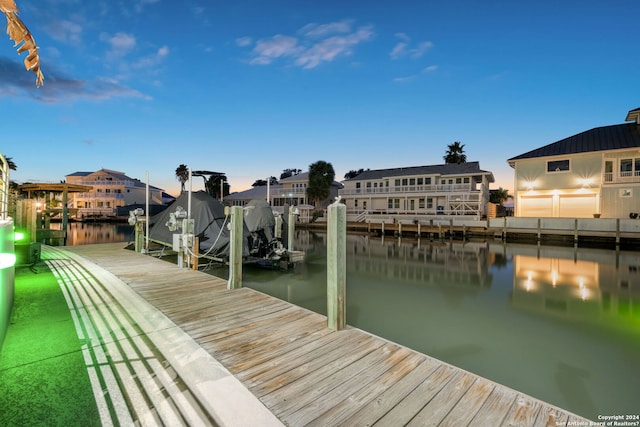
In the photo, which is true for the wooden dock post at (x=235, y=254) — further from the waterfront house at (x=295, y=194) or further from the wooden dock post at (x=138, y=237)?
the waterfront house at (x=295, y=194)

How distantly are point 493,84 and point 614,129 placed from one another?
38.7ft

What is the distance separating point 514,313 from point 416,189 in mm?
28501

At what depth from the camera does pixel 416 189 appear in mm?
34719

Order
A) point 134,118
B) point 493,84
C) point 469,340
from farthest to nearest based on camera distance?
point 134,118 < point 493,84 < point 469,340

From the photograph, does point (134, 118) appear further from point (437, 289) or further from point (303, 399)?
point (303, 399)

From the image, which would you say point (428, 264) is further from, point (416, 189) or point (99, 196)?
point (99, 196)

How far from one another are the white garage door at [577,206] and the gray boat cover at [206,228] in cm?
2889

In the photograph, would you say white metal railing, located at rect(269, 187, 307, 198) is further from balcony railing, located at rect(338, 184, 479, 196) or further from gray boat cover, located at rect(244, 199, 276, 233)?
gray boat cover, located at rect(244, 199, 276, 233)

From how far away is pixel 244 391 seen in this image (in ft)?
8.52

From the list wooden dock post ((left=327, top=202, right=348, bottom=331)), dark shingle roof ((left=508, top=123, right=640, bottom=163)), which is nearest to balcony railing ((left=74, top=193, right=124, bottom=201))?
wooden dock post ((left=327, top=202, right=348, bottom=331))

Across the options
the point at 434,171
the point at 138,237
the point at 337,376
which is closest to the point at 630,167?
the point at 434,171

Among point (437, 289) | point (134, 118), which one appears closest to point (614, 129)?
point (437, 289)

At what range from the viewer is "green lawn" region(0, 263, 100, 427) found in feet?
7.75

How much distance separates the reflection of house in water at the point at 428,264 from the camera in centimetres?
1141
